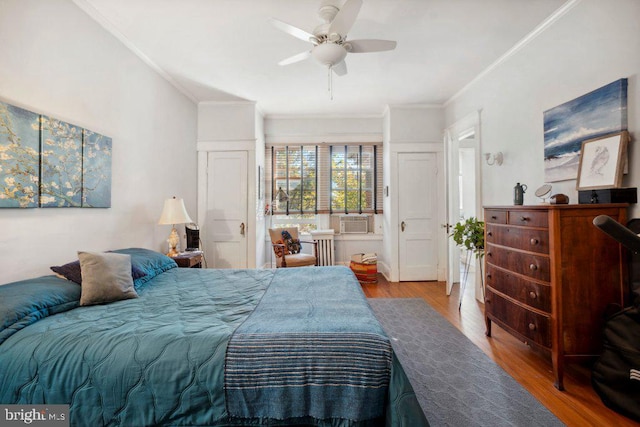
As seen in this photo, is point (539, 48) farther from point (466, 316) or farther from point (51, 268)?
point (51, 268)

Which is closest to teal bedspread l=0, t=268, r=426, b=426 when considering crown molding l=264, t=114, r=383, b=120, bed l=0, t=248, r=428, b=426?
bed l=0, t=248, r=428, b=426

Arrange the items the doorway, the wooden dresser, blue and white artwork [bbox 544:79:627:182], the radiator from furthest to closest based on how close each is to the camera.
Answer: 1. the radiator
2. the doorway
3. blue and white artwork [bbox 544:79:627:182]
4. the wooden dresser

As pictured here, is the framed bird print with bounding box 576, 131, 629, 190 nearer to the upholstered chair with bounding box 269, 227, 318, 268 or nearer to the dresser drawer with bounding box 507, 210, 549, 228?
the dresser drawer with bounding box 507, 210, 549, 228

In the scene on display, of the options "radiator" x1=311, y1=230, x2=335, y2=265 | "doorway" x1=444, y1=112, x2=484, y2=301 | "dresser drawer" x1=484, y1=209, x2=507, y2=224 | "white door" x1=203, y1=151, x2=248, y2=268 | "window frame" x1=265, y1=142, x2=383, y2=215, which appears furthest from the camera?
"window frame" x1=265, y1=142, x2=383, y2=215

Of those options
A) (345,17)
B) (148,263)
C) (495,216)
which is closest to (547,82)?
(495,216)

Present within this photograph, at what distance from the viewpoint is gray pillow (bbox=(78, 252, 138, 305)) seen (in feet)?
5.60

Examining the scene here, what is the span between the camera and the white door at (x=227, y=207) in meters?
4.34

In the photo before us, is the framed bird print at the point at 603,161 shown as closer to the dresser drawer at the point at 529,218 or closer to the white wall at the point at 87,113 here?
the dresser drawer at the point at 529,218

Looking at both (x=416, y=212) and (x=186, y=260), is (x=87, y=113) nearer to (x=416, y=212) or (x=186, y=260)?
(x=186, y=260)

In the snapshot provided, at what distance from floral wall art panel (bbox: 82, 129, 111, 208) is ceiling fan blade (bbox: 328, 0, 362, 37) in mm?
2131

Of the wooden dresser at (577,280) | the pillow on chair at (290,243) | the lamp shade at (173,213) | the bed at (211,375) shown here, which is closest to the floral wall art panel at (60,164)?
the lamp shade at (173,213)

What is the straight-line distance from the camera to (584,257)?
6.00ft

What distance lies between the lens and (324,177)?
5055 mm

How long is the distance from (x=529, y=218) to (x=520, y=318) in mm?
763
